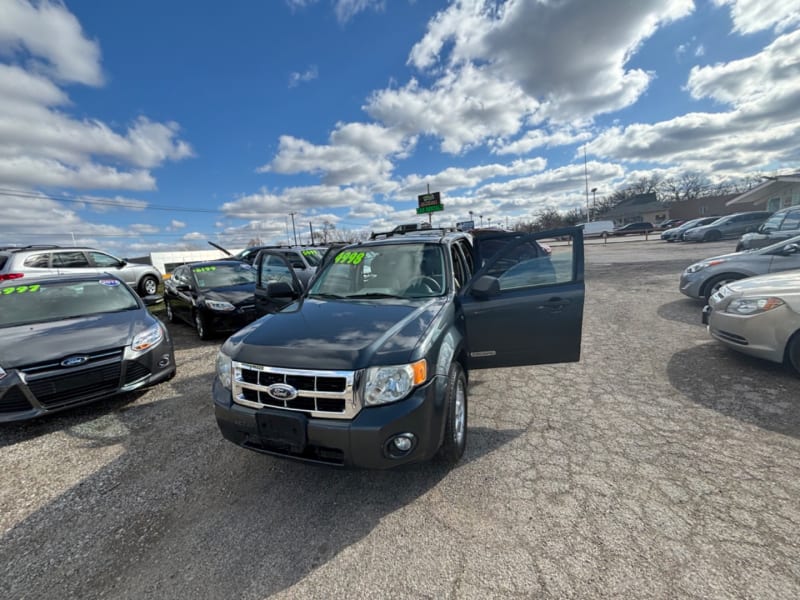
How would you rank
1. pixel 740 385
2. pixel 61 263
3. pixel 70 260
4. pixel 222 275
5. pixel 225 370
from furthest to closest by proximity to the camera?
1. pixel 70 260
2. pixel 61 263
3. pixel 222 275
4. pixel 740 385
5. pixel 225 370

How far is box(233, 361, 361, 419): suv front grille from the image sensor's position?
212cm

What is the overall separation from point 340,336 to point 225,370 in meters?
0.90

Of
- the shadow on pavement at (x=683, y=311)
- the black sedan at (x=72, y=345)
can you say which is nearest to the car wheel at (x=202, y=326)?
the black sedan at (x=72, y=345)

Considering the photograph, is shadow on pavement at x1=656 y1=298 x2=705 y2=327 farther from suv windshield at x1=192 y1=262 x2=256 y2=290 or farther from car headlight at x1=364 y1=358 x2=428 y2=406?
suv windshield at x1=192 y1=262 x2=256 y2=290

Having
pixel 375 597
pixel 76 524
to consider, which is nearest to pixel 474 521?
pixel 375 597

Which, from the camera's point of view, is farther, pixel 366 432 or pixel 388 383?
pixel 388 383

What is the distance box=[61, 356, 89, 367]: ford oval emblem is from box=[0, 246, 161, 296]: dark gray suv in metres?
4.83

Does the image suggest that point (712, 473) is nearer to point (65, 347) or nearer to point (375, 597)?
point (375, 597)

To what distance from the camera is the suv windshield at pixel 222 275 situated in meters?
7.06

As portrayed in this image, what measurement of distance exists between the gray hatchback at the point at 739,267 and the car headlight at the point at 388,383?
19.9 ft

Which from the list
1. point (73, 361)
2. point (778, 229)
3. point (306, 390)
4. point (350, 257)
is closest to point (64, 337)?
point (73, 361)

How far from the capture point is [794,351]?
3.66 meters

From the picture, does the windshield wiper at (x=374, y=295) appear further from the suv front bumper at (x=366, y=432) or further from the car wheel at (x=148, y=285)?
the car wheel at (x=148, y=285)

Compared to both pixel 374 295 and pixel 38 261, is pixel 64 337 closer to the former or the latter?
pixel 374 295
